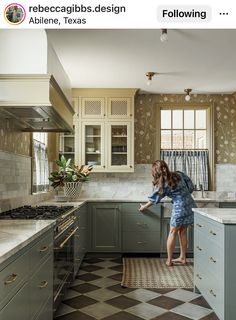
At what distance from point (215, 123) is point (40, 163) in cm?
286

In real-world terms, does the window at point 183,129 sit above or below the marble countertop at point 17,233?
above

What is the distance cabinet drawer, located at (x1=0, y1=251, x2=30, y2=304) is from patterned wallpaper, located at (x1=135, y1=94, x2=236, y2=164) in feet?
14.3

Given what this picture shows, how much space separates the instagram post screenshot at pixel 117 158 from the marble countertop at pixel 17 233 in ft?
0.04

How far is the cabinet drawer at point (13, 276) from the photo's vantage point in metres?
1.61

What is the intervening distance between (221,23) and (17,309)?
5.51 ft

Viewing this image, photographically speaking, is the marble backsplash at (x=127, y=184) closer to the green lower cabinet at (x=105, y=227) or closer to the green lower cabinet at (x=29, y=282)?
the green lower cabinet at (x=105, y=227)

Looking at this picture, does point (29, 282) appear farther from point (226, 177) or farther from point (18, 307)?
point (226, 177)

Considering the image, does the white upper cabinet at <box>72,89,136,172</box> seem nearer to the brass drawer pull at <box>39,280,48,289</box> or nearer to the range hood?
the range hood

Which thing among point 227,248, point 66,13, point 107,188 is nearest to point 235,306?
point 227,248

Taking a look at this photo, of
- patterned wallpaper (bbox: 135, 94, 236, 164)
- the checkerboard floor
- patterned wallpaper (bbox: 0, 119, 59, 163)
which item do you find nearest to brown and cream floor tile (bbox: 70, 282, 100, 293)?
the checkerboard floor

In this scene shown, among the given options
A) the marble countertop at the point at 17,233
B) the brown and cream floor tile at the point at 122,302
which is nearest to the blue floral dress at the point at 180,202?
the brown and cream floor tile at the point at 122,302

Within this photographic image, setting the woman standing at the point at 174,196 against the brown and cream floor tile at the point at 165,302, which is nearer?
the brown and cream floor tile at the point at 165,302

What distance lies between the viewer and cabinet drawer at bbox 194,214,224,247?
2865 mm

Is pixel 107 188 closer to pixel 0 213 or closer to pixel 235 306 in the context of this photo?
pixel 0 213
